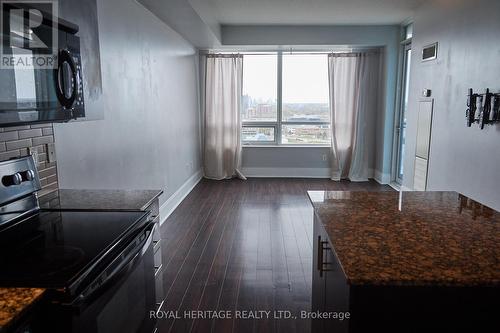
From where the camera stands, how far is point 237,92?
21.1 ft

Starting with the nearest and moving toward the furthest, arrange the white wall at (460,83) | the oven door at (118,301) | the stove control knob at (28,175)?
the oven door at (118,301), the stove control knob at (28,175), the white wall at (460,83)

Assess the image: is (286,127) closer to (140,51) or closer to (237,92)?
(237,92)

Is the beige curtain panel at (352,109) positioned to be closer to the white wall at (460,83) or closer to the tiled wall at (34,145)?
the white wall at (460,83)

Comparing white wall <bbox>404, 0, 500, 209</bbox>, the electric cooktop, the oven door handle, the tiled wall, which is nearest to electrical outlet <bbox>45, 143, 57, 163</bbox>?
the tiled wall

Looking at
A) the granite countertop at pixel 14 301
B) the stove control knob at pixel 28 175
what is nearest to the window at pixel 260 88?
the stove control knob at pixel 28 175

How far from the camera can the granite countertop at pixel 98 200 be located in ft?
5.93

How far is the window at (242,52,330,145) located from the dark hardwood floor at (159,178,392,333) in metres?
1.62

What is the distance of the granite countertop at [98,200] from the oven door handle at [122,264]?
0.23m

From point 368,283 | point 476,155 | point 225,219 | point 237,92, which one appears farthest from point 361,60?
point 368,283

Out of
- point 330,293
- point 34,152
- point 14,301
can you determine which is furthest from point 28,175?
point 330,293

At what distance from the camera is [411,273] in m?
1.05

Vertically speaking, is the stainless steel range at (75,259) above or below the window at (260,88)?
below

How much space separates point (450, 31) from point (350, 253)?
11.9ft

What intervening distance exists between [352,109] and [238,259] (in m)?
4.17
